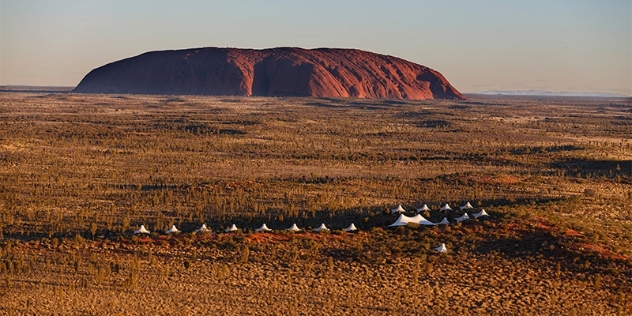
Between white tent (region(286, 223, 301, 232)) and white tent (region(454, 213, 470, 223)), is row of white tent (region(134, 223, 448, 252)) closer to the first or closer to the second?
white tent (region(286, 223, 301, 232))

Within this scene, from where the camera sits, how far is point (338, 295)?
23500 mm

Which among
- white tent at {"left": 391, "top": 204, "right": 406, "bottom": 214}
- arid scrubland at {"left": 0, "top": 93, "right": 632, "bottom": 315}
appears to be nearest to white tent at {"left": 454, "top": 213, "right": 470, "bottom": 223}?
arid scrubland at {"left": 0, "top": 93, "right": 632, "bottom": 315}

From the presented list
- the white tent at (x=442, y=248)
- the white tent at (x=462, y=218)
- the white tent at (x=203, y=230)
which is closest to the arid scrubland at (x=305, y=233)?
the white tent at (x=442, y=248)

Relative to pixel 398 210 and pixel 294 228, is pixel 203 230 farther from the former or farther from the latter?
pixel 398 210

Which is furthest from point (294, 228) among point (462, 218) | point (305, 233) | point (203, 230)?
point (462, 218)

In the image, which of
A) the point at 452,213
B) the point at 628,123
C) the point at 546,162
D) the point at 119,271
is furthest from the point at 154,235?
the point at 628,123

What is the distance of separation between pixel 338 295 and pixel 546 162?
37206mm

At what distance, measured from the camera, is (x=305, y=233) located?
30438 millimetres

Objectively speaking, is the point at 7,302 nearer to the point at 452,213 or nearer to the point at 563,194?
the point at 452,213

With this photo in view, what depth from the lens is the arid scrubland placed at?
23.2m

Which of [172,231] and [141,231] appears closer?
[141,231]

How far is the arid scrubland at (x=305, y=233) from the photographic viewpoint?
23.2 meters

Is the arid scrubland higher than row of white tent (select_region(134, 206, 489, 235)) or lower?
lower

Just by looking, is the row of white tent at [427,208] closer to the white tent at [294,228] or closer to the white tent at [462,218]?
the white tent at [462,218]
